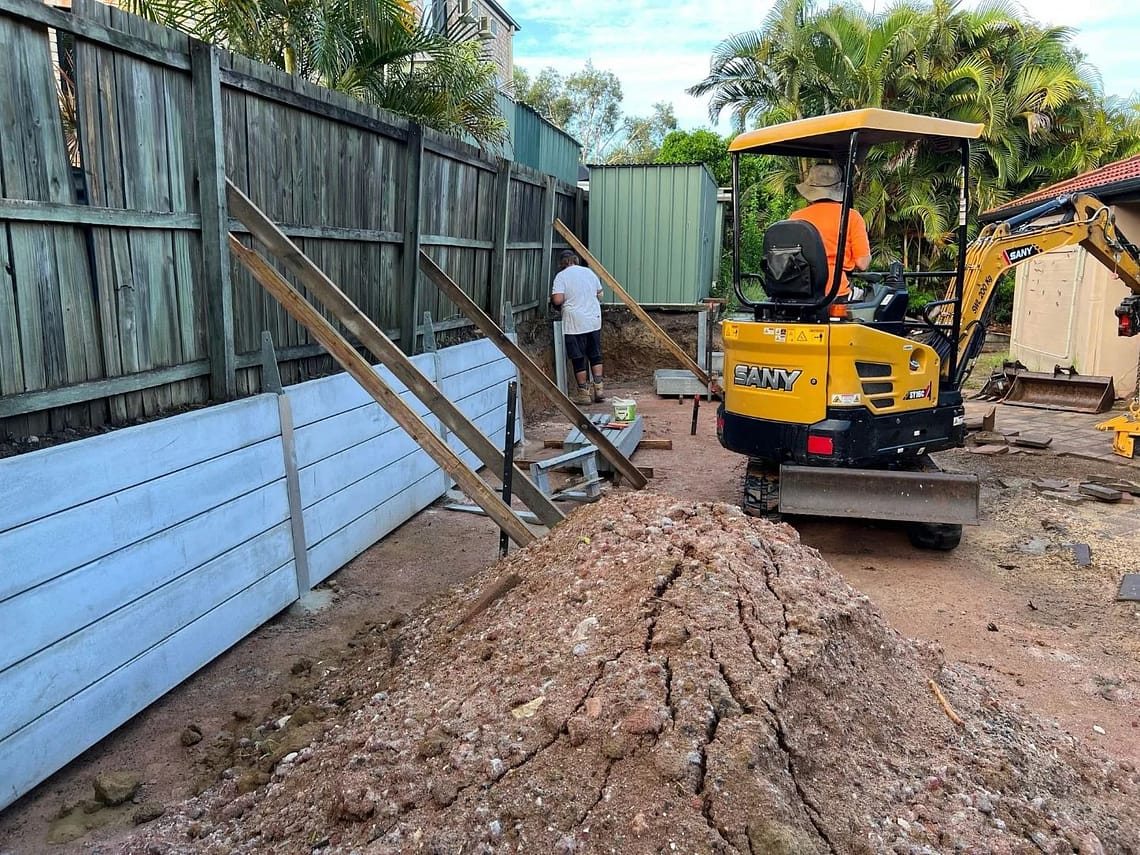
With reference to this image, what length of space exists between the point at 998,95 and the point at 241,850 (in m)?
22.9

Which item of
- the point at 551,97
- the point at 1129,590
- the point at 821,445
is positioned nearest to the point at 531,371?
the point at 821,445

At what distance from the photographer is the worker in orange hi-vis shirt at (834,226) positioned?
5867 millimetres

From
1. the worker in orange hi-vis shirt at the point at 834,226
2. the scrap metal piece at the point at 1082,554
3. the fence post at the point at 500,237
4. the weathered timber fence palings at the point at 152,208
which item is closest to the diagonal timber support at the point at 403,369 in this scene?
the weathered timber fence palings at the point at 152,208

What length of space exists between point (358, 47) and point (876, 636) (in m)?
7.72

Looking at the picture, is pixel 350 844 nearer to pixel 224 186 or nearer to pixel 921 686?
pixel 921 686

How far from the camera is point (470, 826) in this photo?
2443mm

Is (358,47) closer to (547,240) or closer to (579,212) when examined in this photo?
(547,240)

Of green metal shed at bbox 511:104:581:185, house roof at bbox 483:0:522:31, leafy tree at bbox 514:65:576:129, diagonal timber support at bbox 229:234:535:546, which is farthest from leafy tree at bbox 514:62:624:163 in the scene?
diagonal timber support at bbox 229:234:535:546

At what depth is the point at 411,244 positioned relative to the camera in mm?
6930

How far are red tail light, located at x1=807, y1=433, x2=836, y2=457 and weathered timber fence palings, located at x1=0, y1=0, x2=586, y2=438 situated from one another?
11.0ft

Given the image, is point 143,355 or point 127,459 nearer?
point 127,459

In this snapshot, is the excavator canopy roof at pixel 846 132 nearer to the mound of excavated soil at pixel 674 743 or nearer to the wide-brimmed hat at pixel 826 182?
the wide-brimmed hat at pixel 826 182

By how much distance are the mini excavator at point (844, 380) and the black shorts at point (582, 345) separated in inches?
201

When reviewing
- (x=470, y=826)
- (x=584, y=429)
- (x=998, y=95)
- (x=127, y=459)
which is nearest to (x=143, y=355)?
(x=127, y=459)
